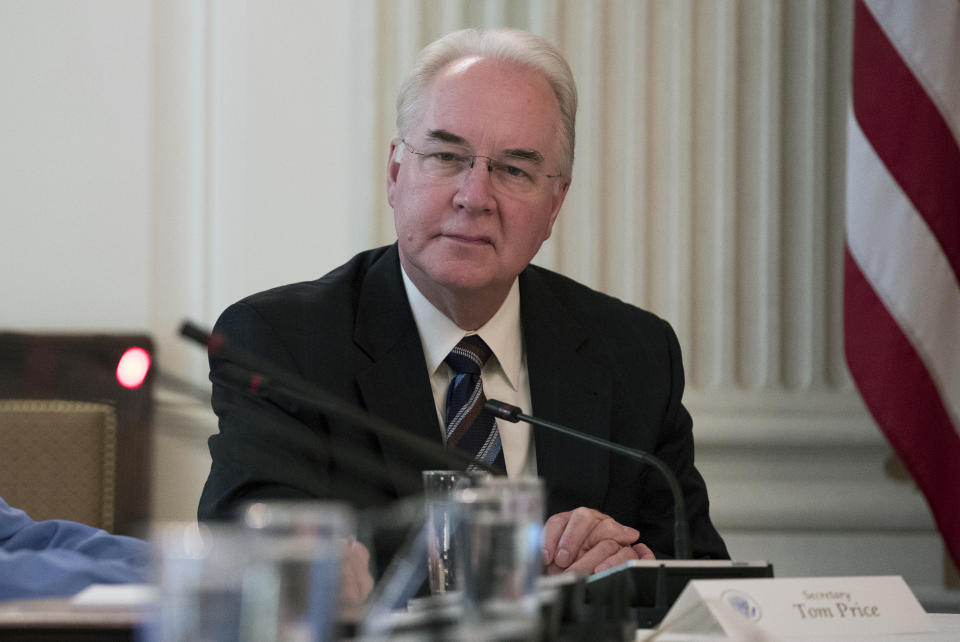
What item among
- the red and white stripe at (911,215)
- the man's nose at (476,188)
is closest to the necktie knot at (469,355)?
the man's nose at (476,188)

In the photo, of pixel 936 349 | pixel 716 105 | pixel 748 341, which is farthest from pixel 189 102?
pixel 936 349

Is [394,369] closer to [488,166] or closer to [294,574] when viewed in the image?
[488,166]

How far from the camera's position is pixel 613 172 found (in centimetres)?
312

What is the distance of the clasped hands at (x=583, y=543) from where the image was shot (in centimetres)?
167

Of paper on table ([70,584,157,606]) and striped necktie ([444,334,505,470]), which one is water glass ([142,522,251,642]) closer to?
paper on table ([70,584,157,606])

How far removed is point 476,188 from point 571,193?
1091 millimetres

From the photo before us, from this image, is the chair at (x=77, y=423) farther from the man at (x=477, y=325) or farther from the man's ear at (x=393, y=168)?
the man's ear at (x=393, y=168)

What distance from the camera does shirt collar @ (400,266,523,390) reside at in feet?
6.86

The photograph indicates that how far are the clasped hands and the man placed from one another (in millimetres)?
271

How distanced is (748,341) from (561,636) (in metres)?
2.32

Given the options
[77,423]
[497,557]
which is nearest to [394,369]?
[77,423]

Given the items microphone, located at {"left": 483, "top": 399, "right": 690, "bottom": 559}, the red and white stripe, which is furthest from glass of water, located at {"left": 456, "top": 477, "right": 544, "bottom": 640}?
the red and white stripe

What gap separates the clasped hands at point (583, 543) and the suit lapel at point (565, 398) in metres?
0.29

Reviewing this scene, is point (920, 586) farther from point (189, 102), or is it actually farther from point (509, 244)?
point (189, 102)
